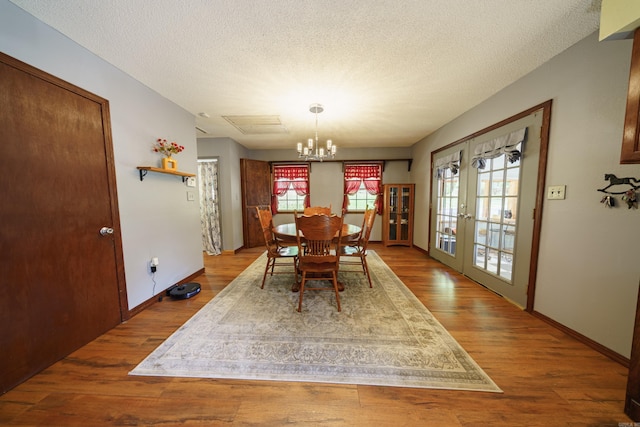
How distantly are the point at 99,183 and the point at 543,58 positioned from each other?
4011 mm

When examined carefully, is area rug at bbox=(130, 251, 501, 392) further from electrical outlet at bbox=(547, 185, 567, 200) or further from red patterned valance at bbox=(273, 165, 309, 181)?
red patterned valance at bbox=(273, 165, 309, 181)

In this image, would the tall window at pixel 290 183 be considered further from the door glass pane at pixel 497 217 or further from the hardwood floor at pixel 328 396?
the hardwood floor at pixel 328 396

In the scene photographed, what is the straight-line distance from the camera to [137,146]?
210 centimetres

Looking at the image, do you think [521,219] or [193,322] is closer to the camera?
[193,322]

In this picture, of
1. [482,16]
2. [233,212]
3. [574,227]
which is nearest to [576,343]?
[574,227]

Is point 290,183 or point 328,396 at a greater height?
point 290,183

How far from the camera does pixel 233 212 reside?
13.8 ft

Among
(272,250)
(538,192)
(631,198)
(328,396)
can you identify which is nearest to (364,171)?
(272,250)

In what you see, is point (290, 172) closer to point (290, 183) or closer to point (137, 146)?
point (290, 183)

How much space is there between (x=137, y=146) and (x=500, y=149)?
3.90m

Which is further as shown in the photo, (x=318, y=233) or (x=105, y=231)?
(x=318, y=233)

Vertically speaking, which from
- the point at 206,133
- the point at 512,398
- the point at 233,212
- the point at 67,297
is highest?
the point at 206,133

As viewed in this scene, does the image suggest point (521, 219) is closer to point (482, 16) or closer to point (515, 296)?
point (515, 296)

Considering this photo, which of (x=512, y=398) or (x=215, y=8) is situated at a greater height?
(x=215, y=8)
